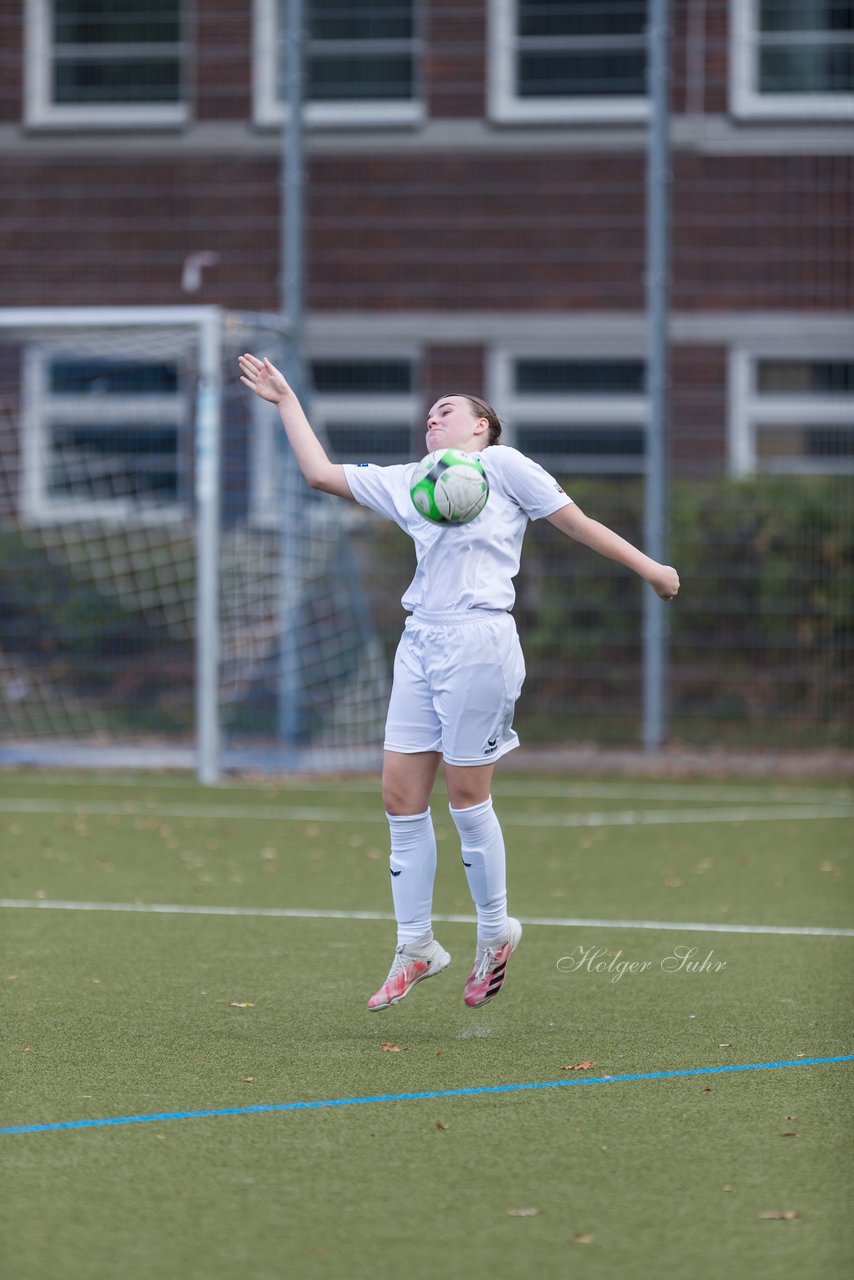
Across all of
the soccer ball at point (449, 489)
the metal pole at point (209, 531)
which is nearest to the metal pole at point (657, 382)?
the metal pole at point (209, 531)

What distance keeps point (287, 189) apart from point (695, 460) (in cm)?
391

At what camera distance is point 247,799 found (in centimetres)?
1071

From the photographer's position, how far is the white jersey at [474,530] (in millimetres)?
5238

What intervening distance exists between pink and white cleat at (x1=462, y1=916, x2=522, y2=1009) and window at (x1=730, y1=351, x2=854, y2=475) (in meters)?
8.00

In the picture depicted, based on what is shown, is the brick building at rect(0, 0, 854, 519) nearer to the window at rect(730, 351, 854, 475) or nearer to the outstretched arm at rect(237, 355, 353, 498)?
the window at rect(730, 351, 854, 475)

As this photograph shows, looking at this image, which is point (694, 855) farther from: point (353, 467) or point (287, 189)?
point (287, 189)

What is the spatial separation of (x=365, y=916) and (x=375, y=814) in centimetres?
298

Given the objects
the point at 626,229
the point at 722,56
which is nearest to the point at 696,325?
the point at 626,229

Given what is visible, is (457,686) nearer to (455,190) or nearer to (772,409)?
(772,409)

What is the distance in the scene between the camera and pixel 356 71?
1589 cm

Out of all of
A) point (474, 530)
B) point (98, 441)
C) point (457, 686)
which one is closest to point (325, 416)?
point (98, 441)

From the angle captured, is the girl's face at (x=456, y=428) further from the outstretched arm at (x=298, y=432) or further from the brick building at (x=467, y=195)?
the brick building at (x=467, y=195)

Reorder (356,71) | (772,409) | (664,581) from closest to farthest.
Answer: (664,581) < (772,409) < (356,71)

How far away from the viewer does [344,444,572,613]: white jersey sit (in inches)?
206
